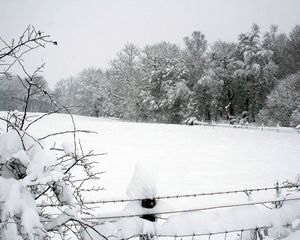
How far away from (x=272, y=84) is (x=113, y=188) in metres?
37.5

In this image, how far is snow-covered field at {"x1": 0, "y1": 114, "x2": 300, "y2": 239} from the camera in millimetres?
12297

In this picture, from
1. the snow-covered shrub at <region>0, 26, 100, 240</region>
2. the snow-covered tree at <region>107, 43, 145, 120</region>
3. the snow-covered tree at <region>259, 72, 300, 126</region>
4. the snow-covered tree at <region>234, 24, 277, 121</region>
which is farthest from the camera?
the snow-covered tree at <region>107, 43, 145, 120</region>

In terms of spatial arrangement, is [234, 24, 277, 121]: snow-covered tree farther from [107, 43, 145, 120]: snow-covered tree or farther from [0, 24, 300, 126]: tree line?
[107, 43, 145, 120]: snow-covered tree

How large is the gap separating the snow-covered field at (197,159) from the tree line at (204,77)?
13.6 m

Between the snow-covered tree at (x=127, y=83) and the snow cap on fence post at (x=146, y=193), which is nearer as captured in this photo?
the snow cap on fence post at (x=146, y=193)

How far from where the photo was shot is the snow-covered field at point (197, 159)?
12.3 meters

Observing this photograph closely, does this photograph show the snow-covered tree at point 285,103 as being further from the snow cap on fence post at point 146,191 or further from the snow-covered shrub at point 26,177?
the snow-covered shrub at point 26,177

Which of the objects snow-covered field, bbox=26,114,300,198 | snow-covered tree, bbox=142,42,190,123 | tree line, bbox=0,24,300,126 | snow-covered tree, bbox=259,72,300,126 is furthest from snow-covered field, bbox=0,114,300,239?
snow-covered tree, bbox=142,42,190,123

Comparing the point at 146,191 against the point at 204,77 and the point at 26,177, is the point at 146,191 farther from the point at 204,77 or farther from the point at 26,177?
the point at 204,77

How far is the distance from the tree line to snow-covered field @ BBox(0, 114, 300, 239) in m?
13.6

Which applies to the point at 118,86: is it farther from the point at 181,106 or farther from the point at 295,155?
the point at 295,155

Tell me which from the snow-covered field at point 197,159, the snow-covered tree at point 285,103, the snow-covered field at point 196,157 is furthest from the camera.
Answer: the snow-covered tree at point 285,103

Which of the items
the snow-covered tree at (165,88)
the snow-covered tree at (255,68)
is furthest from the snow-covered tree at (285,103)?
the snow-covered tree at (165,88)

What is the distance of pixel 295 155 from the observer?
1719 cm
